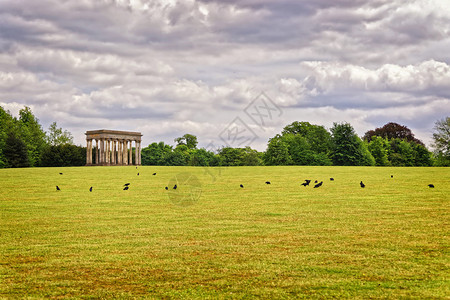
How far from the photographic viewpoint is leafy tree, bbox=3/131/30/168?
102312 mm

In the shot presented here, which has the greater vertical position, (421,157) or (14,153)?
(14,153)

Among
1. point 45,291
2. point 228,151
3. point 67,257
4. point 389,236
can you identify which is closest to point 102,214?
point 67,257

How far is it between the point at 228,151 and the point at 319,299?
413ft

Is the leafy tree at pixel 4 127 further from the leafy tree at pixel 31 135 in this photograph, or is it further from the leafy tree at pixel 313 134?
the leafy tree at pixel 313 134

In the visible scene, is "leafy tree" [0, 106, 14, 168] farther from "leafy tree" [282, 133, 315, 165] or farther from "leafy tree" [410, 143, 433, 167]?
"leafy tree" [410, 143, 433, 167]

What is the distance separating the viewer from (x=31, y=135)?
411 ft

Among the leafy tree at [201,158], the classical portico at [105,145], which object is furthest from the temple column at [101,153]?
the leafy tree at [201,158]

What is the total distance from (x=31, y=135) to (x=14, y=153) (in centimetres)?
2370

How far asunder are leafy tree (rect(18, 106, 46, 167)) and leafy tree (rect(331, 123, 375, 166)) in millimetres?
82240

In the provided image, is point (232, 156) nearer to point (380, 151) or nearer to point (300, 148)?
point (300, 148)

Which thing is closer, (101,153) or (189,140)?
(101,153)

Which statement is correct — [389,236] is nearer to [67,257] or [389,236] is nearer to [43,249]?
[67,257]

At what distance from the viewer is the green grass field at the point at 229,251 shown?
9375 millimetres

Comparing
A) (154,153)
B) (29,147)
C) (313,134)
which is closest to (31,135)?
(29,147)
